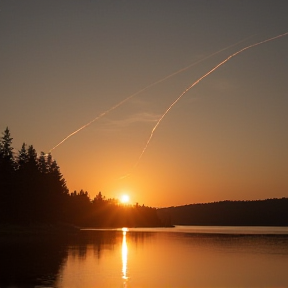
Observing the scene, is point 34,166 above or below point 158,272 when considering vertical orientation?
above

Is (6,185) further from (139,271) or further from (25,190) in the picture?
(139,271)

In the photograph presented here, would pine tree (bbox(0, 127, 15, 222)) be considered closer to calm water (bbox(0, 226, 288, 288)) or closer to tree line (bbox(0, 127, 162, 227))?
tree line (bbox(0, 127, 162, 227))

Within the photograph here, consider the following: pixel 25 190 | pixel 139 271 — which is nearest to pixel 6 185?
pixel 25 190

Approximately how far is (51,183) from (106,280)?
292 feet

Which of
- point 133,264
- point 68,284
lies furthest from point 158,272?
point 68,284

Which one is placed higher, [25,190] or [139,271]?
[25,190]

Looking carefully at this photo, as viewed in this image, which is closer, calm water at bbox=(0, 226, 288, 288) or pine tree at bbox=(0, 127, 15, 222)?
calm water at bbox=(0, 226, 288, 288)

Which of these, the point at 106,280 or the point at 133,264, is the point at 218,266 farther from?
the point at 106,280

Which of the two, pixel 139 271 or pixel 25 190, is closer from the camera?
pixel 139 271

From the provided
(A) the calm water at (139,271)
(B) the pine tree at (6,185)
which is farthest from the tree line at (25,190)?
(A) the calm water at (139,271)

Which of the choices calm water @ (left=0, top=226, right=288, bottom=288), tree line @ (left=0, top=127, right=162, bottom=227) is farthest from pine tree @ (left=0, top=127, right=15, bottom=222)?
calm water @ (left=0, top=226, right=288, bottom=288)

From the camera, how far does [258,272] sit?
46.2 meters

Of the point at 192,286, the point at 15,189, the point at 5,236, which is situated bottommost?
→ the point at 192,286

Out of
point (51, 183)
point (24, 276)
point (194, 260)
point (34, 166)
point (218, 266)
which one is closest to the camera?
point (24, 276)
